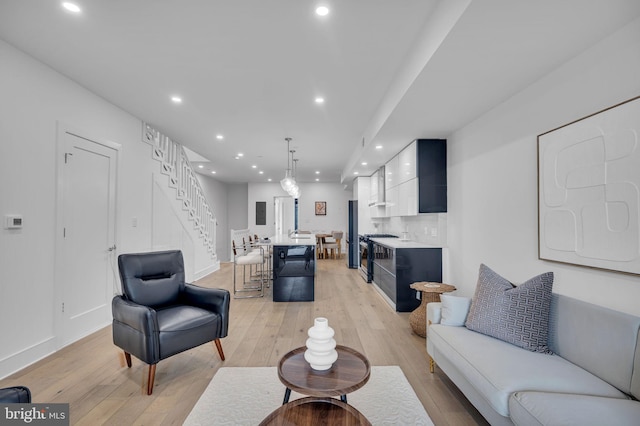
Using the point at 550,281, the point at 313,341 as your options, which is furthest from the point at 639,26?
the point at 313,341

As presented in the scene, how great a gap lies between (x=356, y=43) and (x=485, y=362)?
2.52 m

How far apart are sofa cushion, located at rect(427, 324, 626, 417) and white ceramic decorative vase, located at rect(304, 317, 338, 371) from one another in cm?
83

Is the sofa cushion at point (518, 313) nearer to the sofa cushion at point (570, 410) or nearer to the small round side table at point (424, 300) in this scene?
the sofa cushion at point (570, 410)

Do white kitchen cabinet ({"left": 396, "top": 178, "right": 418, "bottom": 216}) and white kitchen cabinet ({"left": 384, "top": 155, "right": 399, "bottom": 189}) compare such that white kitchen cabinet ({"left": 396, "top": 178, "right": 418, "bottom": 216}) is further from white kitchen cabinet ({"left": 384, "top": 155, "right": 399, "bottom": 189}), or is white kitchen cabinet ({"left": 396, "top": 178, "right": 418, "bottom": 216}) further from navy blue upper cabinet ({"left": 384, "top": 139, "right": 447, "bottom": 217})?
white kitchen cabinet ({"left": 384, "top": 155, "right": 399, "bottom": 189})

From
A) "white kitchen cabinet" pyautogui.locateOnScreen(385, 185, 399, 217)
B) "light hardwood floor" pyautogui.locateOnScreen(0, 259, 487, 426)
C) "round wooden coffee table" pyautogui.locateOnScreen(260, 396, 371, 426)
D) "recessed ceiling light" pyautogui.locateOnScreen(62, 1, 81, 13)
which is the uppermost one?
"recessed ceiling light" pyautogui.locateOnScreen(62, 1, 81, 13)

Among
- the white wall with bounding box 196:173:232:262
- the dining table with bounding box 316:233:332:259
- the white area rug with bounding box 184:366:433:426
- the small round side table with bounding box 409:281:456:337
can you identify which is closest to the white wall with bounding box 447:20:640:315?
the small round side table with bounding box 409:281:456:337

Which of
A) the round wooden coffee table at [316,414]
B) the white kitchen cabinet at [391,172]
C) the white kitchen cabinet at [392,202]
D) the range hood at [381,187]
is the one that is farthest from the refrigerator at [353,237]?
the round wooden coffee table at [316,414]

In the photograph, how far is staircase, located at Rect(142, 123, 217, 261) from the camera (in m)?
4.70

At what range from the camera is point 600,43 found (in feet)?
5.90

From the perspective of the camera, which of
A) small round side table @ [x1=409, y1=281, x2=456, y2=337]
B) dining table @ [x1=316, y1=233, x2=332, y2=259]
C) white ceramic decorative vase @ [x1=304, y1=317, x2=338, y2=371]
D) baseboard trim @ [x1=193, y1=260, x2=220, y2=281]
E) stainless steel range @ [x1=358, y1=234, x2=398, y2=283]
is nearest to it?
white ceramic decorative vase @ [x1=304, y1=317, x2=338, y2=371]

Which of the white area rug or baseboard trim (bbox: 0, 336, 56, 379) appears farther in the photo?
baseboard trim (bbox: 0, 336, 56, 379)

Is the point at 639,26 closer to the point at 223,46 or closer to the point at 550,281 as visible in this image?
the point at 550,281

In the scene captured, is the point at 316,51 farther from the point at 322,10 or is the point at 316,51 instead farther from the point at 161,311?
the point at 161,311

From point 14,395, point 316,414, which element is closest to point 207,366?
point 14,395
